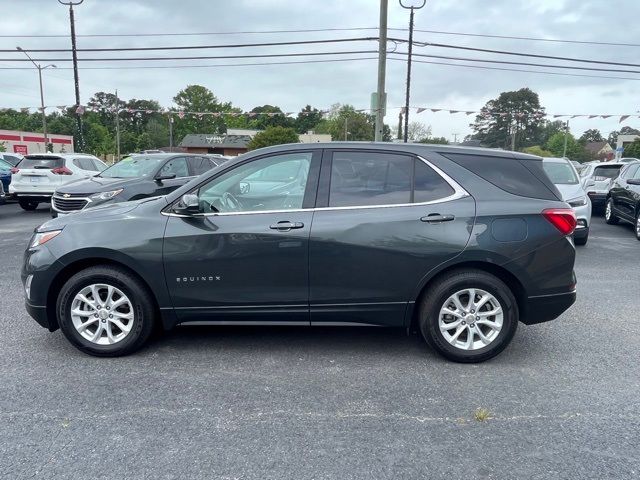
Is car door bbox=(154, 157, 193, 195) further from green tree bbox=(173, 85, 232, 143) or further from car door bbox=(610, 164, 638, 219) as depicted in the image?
green tree bbox=(173, 85, 232, 143)

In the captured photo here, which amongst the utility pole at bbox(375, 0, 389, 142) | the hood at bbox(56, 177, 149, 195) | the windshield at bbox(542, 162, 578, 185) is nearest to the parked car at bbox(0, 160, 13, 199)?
the hood at bbox(56, 177, 149, 195)

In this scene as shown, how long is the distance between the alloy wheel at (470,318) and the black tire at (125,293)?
7.81ft

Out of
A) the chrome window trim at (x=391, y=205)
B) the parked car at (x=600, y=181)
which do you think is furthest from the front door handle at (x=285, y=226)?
the parked car at (x=600, y=181)

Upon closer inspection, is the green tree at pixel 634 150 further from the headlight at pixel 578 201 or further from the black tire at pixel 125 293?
the black tire at pixel 125 293

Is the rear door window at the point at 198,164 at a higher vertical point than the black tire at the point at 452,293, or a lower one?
higher

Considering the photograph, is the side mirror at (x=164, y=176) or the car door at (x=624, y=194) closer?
the side mirror at (x=164, y=176)

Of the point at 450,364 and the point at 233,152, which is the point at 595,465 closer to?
the point at 450,364

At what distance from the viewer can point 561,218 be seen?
3.91 metres

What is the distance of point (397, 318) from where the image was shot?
3.95 metres

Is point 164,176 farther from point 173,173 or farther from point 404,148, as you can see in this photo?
point 404,148

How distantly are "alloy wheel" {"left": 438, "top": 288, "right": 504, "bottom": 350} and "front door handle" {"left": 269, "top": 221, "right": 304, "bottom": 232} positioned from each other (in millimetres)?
1318

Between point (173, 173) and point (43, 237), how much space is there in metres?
6.65

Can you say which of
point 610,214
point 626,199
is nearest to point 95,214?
point 626,199

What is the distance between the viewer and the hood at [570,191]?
883cm
